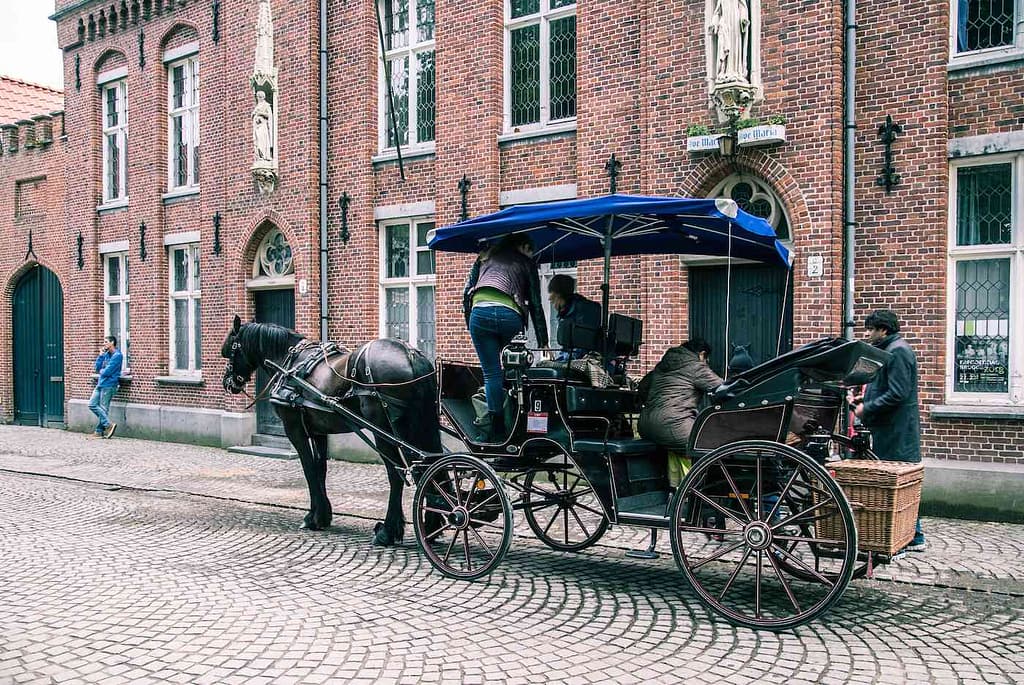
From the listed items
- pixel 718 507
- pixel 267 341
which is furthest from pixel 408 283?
pixel 718 507

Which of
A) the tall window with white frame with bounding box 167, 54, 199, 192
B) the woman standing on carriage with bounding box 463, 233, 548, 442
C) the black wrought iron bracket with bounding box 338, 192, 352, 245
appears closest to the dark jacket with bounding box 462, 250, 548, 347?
the woman standing on carriage with bounding box 463, 233, 548, 442

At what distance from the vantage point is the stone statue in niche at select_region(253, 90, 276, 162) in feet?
48.8

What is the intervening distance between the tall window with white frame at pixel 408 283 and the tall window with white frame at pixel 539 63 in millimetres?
2311

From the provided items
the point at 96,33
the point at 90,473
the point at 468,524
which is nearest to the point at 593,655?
the point at 468,524

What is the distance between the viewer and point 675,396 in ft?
20.0

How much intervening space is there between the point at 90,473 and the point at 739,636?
10.6 m

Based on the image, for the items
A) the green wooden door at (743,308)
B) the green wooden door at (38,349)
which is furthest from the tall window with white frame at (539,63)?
the green wooden door at (38,349)

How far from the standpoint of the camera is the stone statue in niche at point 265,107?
14.8 m

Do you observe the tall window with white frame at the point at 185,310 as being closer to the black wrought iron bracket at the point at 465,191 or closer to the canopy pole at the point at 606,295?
the black wrought iron bracket at the point at 465,191

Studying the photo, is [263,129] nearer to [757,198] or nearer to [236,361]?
A: [236,361]

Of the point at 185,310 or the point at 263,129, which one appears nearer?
the point at 263,129

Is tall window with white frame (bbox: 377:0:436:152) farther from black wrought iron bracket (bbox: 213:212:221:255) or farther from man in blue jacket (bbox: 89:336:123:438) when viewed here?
man in blue jacket (bbox: 89:336:123:438)

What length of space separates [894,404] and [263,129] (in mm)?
11382

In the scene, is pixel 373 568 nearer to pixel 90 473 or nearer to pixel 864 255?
pixel 864 255
